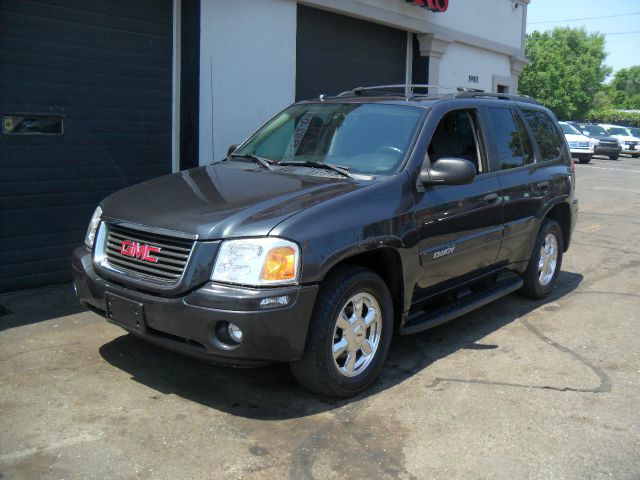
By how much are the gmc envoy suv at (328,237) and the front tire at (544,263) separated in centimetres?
29

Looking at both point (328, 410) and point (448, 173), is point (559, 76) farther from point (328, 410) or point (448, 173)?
point (328, 410)

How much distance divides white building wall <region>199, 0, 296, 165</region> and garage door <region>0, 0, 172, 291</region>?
1.89ft

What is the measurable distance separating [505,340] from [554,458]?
190 centimetres

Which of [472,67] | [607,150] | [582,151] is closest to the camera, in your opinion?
[472,67]

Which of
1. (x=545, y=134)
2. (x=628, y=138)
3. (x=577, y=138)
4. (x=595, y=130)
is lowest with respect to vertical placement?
(x=545, y=134)

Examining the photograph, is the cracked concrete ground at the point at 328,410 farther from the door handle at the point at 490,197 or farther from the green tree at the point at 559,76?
the green tree at the point at 559,76

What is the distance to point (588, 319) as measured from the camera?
20.0 feet

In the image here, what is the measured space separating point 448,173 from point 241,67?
483cm

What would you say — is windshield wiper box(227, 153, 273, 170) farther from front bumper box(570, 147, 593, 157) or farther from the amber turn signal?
front bumper box(570, 147, 593, 157)

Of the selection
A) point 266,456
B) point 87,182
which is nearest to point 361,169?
point 266,456

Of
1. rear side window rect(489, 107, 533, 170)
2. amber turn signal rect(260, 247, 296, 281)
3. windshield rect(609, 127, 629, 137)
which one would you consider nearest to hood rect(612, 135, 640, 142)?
windshield rect(609, 127, 629, 137)

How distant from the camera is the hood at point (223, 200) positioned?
3.78 metres

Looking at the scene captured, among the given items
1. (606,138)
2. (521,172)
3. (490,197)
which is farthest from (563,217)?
(606,138)

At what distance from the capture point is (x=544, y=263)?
655 cm
